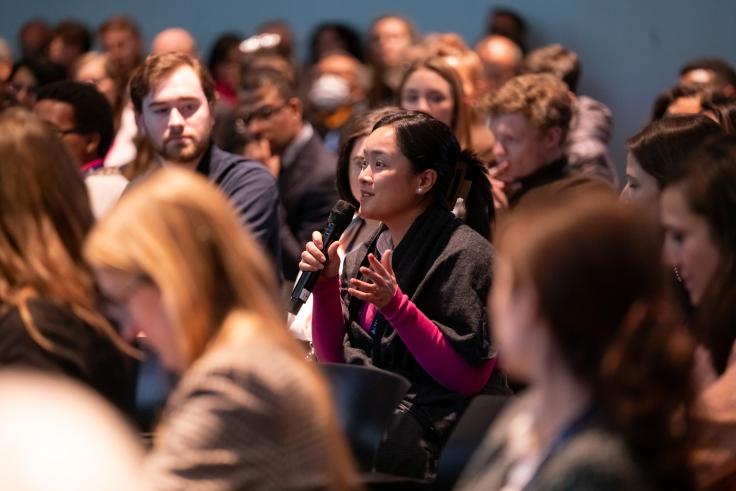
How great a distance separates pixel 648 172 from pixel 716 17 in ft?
12.8

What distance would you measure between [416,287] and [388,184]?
0.99 feet

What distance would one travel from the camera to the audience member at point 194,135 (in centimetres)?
437

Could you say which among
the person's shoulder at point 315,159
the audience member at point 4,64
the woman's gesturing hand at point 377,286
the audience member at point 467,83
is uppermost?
the woman's gesturing hand at point 377,286

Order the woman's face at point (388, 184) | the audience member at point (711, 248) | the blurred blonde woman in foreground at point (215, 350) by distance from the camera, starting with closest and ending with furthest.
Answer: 1. the blurred blonde woman in foreground at point (215, 350)
2. the audience member at point (711, 248)
3. the woman's face at point (388, 184)

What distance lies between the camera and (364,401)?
2939 mm

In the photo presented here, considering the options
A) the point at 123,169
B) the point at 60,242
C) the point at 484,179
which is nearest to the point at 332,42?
the point at 123,169

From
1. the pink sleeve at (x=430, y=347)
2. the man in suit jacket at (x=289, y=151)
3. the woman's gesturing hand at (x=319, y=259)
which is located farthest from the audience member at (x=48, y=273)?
the man in suit jacket at (x=289, y=151)

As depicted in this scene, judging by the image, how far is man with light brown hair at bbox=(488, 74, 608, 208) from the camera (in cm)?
461

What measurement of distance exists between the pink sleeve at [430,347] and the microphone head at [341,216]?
12.0 inches

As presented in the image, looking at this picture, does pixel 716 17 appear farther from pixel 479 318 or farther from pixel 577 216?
pixel 577 216

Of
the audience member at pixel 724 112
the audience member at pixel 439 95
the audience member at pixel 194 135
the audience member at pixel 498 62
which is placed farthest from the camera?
the audience member at pixel 498 62

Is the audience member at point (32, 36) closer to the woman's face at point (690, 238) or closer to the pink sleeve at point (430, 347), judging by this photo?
the pink sleeve at point (430, 347)

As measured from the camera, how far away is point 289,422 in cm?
186

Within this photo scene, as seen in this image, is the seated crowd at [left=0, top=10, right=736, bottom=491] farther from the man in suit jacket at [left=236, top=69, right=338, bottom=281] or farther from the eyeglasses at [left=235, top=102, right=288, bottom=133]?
the eyeglasses at [left=235, top=102, right=288, bottom=133]
